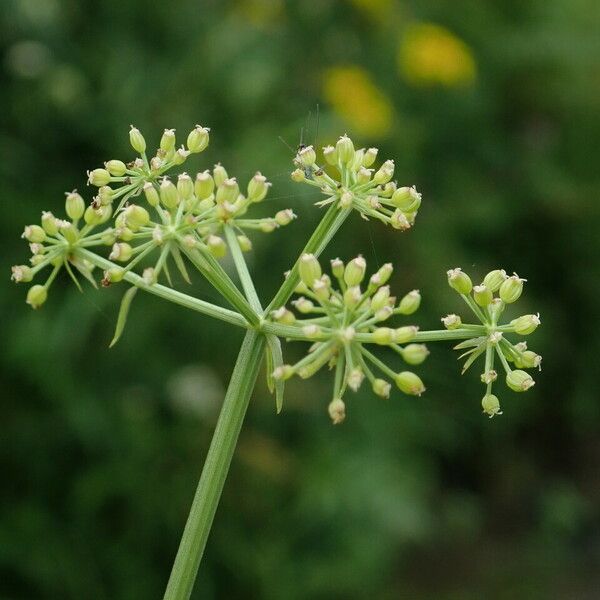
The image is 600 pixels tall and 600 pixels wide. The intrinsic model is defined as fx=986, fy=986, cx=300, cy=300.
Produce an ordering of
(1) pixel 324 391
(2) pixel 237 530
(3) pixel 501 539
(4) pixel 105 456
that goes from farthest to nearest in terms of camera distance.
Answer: (3) pixel 501 539
(1) pixel 324 391
(2) pixel 237 530
(4) pixel 105 456

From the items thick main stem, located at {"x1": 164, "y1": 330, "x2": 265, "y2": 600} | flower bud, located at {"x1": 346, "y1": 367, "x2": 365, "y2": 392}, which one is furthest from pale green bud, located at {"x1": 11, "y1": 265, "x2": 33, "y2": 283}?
flower bud, located at {"x1": 346, "y1": 367, "x2": 365, "y2": 392}

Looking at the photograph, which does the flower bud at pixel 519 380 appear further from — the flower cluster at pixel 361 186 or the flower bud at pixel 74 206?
the flower bud at pixel 74 206

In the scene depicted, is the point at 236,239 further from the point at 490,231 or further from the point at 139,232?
the point at 490,231

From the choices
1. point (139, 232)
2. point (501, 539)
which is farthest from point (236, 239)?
point (501, 539)

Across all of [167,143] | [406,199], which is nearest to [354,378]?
[406,199]

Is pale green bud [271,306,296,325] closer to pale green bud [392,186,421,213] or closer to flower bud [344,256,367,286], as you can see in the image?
flower bud [344,256,367,286]

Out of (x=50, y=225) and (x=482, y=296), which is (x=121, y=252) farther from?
(x=482, y=296)
